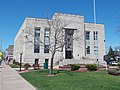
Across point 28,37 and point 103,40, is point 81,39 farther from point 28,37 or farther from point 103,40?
point 28,37

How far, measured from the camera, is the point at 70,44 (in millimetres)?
41438

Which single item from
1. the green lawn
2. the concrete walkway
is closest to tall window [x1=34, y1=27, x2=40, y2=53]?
the concrete walkway

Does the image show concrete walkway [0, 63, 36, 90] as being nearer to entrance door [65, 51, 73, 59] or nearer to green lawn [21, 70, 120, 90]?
green lawn [21, 70, 120, 90]

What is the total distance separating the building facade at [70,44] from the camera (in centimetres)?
4394

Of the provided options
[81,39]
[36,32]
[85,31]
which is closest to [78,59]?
[81,39]

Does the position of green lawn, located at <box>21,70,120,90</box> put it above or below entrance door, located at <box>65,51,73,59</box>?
below

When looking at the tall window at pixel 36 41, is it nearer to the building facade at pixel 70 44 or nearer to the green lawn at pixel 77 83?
the building facade at pixel 70 44

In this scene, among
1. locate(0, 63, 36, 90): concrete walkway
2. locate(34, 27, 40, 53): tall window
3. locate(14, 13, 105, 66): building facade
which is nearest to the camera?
locate(0, 63, 36, 90): concrete walkway

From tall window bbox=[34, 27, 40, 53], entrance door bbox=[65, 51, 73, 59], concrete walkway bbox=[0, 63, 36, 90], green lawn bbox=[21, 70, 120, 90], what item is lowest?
concrete walkway bbox=[0, 63, 36, 90]

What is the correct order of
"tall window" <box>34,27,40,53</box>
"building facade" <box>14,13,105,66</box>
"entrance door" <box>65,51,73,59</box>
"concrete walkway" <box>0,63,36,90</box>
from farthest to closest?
"entrance door" <box>65,51,73,59</box> < "tall window" <box>34,27,40,53</box> < "building facade" <box>14,13,105,66</box> < "concrete walkway" <box>0,63,36,90</box>

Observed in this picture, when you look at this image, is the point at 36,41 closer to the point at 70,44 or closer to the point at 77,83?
the point at 70,44

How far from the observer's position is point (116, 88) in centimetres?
1066

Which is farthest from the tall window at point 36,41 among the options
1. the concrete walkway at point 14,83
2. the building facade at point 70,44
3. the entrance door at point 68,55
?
the concrete walkway at point 14,83

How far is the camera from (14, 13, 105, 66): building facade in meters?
43.9
